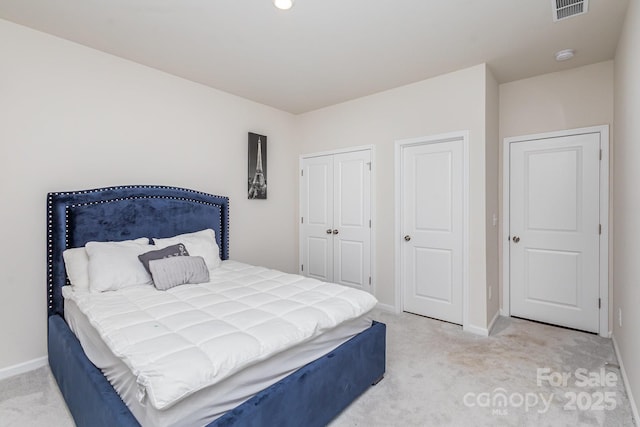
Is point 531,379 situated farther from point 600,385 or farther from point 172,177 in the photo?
point 172,177

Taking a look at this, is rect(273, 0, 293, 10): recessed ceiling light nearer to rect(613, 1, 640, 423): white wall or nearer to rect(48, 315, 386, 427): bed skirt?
rect(613, 1, 640, 423): white wall

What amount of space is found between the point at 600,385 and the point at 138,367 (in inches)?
113

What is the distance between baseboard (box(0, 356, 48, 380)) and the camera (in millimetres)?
2338

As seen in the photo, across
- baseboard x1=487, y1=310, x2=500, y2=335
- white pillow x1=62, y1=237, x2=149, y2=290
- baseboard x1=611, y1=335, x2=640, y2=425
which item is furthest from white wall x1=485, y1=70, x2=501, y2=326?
white pillow x1=62, y1=237, x2=149, y2=290

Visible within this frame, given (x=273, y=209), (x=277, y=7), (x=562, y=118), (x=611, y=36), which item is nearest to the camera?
(x=277, y=7)

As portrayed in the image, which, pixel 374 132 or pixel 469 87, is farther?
pixel 374 132

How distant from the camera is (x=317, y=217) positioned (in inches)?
176

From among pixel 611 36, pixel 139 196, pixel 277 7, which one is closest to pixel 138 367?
pixel 139 196

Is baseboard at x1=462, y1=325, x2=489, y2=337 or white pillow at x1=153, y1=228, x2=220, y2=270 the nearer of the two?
white pillow at x1=153, y1=228, x2=220, y2=270

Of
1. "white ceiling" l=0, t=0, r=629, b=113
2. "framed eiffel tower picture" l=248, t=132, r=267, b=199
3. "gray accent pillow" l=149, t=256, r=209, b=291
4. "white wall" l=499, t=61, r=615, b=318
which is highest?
"white ceiling" l=0, t=0, r=629, b=113

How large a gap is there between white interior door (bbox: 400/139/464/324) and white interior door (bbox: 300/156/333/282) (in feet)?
3.50

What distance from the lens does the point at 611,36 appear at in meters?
2.53

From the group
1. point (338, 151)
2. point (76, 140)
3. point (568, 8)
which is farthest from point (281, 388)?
point (338, 151)

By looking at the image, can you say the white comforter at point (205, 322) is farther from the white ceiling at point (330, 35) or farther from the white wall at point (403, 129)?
the white ceiling at point (330, 35)
